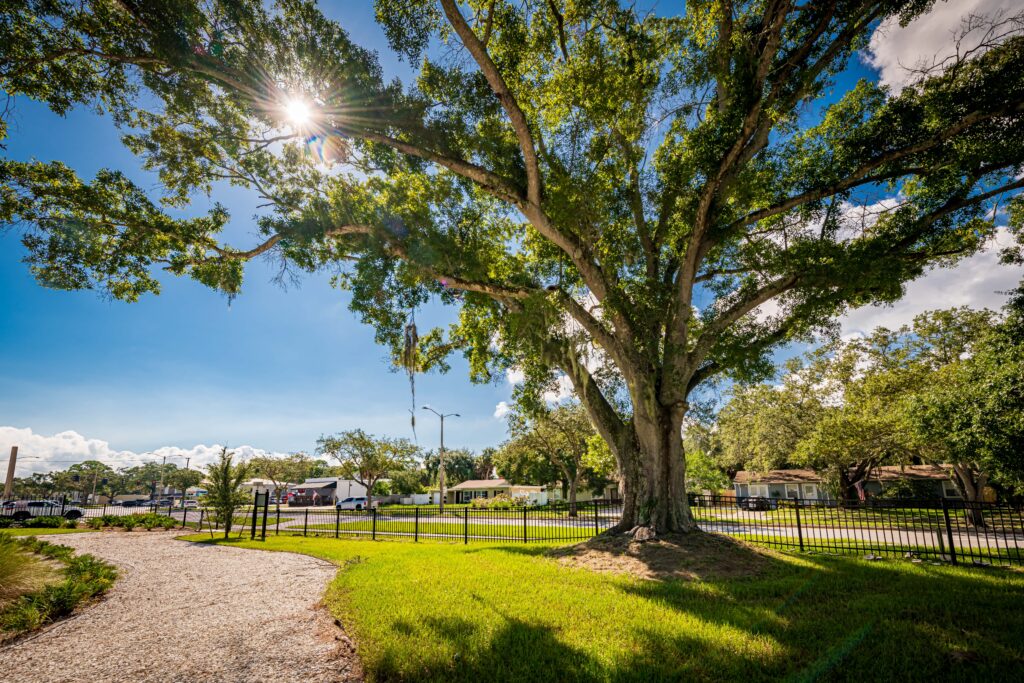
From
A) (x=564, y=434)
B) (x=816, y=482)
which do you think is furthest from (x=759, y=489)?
(x=564, y=434)

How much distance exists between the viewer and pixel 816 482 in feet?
150

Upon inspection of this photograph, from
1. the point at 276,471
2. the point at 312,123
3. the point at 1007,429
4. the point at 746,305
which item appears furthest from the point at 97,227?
the point at 276,471

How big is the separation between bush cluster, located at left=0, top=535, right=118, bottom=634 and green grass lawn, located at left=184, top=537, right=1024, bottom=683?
146 inches

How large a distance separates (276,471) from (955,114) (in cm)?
7053

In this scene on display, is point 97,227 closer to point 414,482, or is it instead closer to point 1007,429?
point 1007,429

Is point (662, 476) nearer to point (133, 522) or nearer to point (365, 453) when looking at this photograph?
point (133, 522)

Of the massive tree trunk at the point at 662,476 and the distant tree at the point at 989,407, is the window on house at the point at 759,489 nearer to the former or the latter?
the distant tree at the point at 989,407

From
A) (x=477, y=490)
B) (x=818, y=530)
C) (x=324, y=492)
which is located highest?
(x=818, y=530)

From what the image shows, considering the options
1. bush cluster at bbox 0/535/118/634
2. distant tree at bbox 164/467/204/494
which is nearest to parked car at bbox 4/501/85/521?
bush cluster at bbox 0/535/118/634

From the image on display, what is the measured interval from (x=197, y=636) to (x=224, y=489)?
15592 millimetres

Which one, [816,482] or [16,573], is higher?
[16,573]

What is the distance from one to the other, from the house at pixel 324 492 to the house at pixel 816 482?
1884 inches

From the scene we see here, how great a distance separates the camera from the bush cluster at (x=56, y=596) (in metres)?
5.94

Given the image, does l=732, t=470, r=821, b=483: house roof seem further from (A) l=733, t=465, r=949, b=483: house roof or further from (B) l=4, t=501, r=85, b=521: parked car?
(B) l=4, t=501, r=85, b=521: parked car
